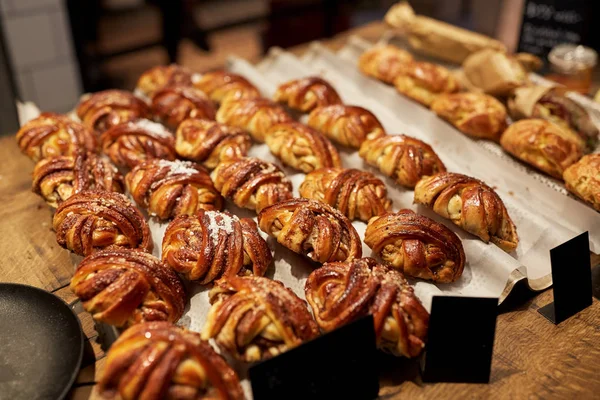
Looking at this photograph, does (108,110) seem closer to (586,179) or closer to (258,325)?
(258,325)

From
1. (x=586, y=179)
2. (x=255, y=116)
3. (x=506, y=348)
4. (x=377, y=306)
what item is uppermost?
(x=255, y=116)

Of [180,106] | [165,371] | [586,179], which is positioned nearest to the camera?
[165,371]

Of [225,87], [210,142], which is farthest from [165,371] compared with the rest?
[225,87]

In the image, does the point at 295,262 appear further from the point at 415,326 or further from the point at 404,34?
the point at 404,34

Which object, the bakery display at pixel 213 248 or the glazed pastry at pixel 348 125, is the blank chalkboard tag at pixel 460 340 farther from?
the glazed pastry at pixel 348 125

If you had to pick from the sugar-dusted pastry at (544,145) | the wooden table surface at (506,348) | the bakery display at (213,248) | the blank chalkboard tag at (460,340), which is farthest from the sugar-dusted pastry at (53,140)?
the sugar-dusted pastry at (544,145)

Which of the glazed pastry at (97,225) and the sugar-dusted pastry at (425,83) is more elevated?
the sugar-dusted pastry at (425,83)
